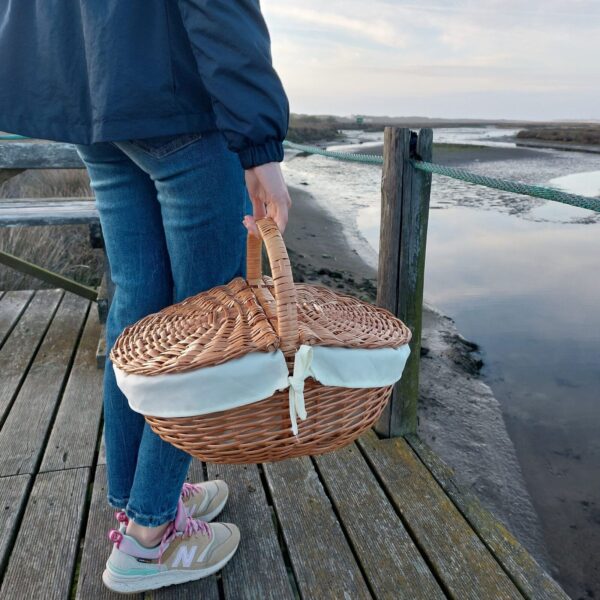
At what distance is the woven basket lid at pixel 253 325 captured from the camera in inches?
42.4

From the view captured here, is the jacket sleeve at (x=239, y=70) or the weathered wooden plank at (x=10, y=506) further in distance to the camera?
the weathered wooden plank at (x=10, y=506)

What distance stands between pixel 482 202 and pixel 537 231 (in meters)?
2.38

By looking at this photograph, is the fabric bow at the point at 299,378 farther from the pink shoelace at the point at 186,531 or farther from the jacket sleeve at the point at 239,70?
the pink shoelace at the point at 186,531

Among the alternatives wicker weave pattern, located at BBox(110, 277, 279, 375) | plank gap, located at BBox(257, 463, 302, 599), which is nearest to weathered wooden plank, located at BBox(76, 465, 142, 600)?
plank gap, located at BBox(257, 463, 302, 599)

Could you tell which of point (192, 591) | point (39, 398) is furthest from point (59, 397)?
point (192, 591)

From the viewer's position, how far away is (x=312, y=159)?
2109 cm

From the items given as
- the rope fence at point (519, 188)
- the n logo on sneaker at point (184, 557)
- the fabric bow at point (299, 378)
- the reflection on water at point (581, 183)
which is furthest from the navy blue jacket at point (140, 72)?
the reflection on water at point (581, 183)

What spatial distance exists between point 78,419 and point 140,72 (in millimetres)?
1599

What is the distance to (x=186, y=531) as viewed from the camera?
1569mm

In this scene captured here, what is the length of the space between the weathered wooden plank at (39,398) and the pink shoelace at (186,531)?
2.40ft

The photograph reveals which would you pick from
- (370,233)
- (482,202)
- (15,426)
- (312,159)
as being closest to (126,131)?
(15,426)

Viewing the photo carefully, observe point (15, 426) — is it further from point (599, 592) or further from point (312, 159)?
point (312, 159)

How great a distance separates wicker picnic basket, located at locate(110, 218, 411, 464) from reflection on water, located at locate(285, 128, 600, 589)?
177 centimetres

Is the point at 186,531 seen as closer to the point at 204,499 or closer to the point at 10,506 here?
the point at 204,499
